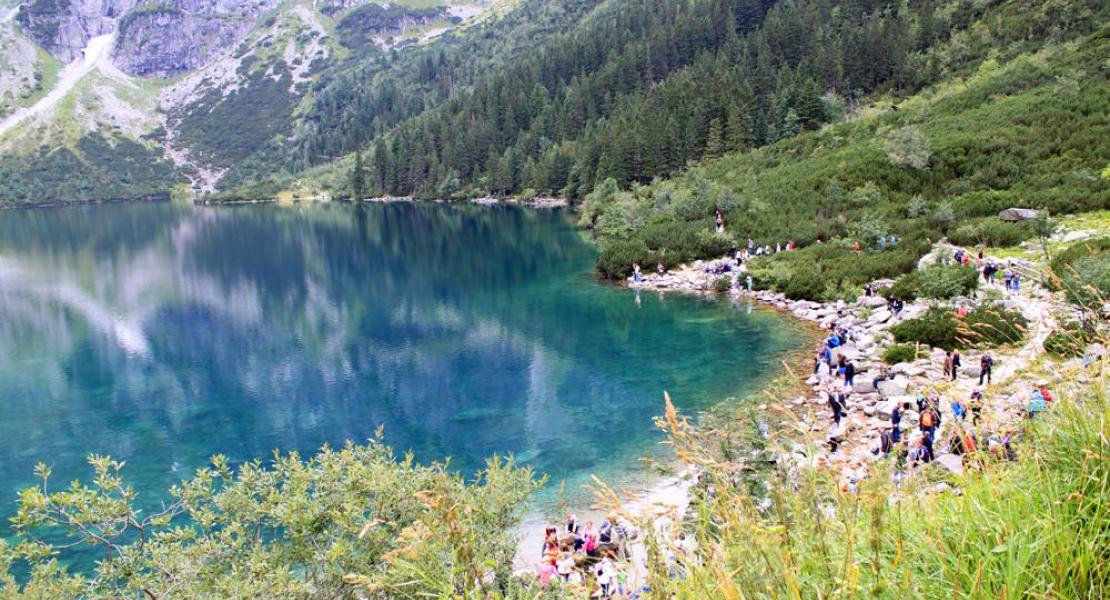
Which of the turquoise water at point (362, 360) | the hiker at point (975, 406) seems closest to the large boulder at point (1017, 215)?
the turquoise water at point (362, 360)

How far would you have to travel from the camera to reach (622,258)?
4956 cm

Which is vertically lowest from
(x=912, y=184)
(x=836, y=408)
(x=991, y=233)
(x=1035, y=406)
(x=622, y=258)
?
(x=836, y=408)

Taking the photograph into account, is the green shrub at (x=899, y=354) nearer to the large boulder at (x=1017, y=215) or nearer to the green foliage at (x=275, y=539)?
the green foliage at (x=275, y=539)

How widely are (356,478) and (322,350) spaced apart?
2817 centimetres

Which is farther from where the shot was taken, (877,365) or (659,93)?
(659,93)

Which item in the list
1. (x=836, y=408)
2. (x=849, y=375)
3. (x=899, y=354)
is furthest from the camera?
(x=899, y=354)

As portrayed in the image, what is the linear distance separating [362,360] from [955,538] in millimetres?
33897

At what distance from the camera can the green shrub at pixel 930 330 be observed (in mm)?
25812

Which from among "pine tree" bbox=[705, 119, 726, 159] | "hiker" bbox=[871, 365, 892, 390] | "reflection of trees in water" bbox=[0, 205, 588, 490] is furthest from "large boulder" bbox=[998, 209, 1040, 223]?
"pine tree" bbox=[705, 119, 726, 159]

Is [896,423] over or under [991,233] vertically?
under

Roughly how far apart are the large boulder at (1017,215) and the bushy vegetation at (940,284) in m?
10.9

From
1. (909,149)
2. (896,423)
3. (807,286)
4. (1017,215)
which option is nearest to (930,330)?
(896,423)

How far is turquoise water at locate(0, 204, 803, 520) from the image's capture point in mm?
24672

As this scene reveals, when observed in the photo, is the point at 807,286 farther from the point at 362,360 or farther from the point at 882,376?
the point at 362,360
